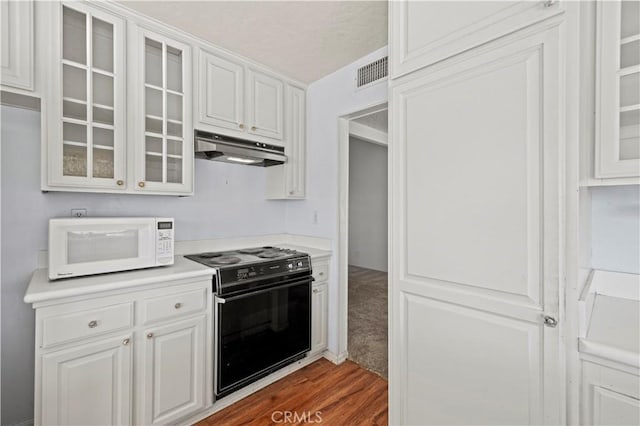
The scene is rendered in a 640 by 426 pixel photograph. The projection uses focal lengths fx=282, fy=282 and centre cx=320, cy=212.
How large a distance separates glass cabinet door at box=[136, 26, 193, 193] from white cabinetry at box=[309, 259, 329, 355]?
49.1 inches

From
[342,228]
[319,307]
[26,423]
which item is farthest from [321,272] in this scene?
[26,423]

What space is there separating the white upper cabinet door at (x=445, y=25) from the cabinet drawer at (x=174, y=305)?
1.67 metres

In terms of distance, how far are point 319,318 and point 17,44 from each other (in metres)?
2.56

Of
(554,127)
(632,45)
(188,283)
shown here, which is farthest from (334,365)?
(632,45)

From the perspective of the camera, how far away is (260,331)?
205 centimetres

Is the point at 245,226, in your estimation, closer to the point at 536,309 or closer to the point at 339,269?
the point at 339,269

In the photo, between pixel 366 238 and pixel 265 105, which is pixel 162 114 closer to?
pixel 265 105

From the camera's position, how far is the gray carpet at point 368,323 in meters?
2.48

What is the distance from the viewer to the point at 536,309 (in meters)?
0.92

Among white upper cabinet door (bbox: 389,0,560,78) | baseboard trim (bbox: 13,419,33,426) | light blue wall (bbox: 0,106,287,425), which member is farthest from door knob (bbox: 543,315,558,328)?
baseboard trim (bbox: 13,419,33,426)

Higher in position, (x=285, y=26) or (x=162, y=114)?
(x=285, y=26)

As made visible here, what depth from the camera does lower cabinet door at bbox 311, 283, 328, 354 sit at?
2434mm

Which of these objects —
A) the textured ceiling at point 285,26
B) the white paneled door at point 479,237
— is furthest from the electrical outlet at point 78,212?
the white paneled door at point 479,237

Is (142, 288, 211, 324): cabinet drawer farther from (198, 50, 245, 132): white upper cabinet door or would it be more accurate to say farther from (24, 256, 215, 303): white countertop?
(198, 50, 245, 132): white upper cabinet door
